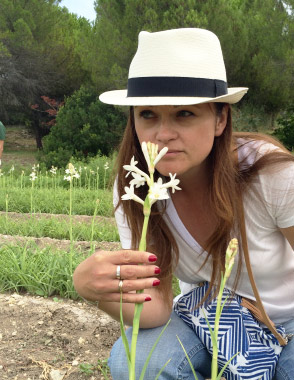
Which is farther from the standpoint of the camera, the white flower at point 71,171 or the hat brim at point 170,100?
the white flower at point 71,171

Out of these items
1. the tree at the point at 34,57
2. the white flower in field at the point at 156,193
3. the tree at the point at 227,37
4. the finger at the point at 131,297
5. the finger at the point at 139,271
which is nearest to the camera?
the white flower in field at the point at 156,193

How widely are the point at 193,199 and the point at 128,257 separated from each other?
733 mm

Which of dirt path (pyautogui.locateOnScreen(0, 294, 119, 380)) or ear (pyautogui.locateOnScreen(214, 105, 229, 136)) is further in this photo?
dirt path (pyautogui.locateOnScreen(0, 294, 119, 380))

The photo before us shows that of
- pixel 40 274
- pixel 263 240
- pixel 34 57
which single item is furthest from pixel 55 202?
pixel 34 57

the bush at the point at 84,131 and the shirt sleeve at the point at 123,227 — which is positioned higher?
the shirt sleeve at the point at 123,227

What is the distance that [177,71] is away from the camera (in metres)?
1.37

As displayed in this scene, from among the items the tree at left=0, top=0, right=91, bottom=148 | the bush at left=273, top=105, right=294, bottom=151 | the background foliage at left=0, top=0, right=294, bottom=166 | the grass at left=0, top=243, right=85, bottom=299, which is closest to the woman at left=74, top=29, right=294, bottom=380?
the grass at left=0, top=243, right=85, bottom=299

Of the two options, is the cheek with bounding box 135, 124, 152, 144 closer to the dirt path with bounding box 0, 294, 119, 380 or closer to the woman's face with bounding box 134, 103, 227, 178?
the woman's face with bounding box 134, 103, 227, 178

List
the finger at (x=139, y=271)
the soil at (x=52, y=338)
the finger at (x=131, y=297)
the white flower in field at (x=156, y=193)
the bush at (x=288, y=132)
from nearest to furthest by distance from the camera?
the white flower in field at (x=156, y=193) → the finger at (x=131, y=297) → the finger at (x=139, y=271) → the soil at (x=52, y=338) → the bush at (x=288, y=132)

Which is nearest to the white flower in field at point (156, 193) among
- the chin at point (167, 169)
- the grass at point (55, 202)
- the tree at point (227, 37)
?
the chin at point (167, 169)

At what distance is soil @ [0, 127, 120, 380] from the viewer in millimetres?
2230

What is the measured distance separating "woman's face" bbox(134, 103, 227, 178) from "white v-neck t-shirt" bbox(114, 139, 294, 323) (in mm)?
279

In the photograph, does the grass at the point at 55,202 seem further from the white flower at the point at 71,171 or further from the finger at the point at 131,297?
the finger at the point at 131,297

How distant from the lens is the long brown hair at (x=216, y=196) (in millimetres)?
1519
